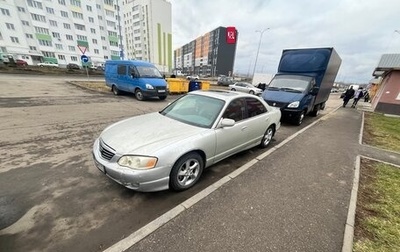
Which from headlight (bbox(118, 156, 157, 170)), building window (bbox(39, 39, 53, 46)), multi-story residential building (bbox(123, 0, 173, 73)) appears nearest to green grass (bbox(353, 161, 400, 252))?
headlight (bbox(118, 156, 157, 170))

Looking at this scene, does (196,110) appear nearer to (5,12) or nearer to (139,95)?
(139,95)

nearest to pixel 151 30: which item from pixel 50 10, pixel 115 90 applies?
pixel 50 10

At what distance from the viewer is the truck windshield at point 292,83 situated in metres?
8.03

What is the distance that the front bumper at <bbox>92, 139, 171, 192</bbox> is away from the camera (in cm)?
248

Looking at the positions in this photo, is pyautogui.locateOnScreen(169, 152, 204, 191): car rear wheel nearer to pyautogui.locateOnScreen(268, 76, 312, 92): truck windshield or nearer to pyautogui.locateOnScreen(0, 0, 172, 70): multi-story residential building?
pyautogui.locateOnScreen(268, 76, 312, 92): truck windshield

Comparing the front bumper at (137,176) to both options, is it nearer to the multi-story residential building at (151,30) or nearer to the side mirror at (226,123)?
the side mirror at (226,123)

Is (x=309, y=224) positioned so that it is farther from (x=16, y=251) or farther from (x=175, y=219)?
(x=16, y=251)

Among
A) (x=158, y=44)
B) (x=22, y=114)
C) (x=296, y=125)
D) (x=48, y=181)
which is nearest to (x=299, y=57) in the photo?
(x=296, y=125)

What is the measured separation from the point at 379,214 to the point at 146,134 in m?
3.81

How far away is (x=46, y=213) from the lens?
95.3 inches

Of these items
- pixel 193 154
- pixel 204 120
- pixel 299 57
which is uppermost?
pixel 299 57

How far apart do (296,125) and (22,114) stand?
10746 mm

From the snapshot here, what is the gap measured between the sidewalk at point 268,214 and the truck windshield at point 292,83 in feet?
14.8

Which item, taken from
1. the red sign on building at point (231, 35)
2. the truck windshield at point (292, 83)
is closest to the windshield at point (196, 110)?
the truck windshield at point (292, 83)
